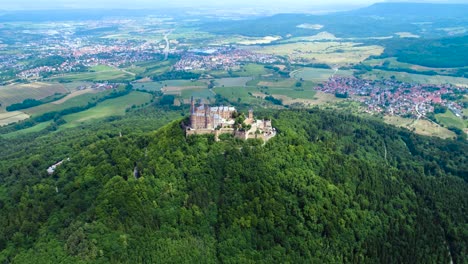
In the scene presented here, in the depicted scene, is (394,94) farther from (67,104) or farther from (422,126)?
(67,104)

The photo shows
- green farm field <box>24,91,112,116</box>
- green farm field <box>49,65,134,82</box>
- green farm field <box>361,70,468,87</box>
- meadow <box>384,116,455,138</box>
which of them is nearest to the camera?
meadow <box>384,116,455,138</box>

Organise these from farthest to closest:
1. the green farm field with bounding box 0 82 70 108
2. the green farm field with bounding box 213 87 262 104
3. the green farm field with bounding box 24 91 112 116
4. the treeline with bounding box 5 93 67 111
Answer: the green farm field with bounding box 0 82 70 108
the green farm field with bounding box 213 87 262 104
the treeline with bounding box 5 93 67 111
the green farm field with bounding box 24 91 112 116

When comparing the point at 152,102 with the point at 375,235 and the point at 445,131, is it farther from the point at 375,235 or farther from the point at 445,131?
the point at 375,235

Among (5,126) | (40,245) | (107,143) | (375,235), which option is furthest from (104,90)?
(375,235)

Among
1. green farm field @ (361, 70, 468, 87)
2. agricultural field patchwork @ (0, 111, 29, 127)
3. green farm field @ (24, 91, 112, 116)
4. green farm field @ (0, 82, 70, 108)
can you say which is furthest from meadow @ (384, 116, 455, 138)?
green farm field @ (0, 82, 70, 108)

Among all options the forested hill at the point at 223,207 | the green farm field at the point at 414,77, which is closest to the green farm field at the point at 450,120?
the green farm field at the point at 414,77

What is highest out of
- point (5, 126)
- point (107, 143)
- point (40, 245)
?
point (107, 143)

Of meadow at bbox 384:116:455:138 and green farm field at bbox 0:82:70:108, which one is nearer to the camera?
meadow at bbox 384:116:455:138

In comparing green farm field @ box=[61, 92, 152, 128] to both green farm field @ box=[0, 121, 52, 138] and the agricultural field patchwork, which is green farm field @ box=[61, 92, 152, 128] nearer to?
green farm field @ box=[0, 121, 52, 138]
